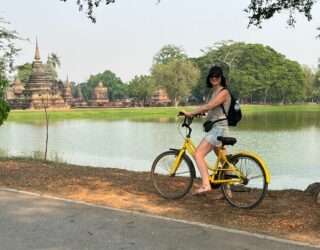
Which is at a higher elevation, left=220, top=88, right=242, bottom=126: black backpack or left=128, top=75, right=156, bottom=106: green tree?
left=128, top=75, right=156, bottom=106: green tree

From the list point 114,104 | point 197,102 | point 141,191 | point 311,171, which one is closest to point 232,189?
point 141,191

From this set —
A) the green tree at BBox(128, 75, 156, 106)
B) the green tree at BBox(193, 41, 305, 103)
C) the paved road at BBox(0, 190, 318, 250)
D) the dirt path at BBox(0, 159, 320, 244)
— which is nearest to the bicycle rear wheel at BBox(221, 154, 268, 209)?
the dirt path at BBox(0, 159, 320, 244)

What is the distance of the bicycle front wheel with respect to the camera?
19.3ft

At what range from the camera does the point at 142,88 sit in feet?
290

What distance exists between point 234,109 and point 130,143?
16.6 metres

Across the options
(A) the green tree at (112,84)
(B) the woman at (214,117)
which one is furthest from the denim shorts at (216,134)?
(A) the green tree at (112,84)

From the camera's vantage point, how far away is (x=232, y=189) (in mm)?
5668

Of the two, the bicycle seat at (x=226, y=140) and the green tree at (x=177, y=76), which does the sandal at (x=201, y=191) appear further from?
the green tree at (x=177, y=76)

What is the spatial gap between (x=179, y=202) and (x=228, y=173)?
802mm

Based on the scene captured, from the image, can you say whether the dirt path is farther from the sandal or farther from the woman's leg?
the woman's leg

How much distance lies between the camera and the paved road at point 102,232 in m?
4.09

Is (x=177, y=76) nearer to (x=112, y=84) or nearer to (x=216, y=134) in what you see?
(x=112, y=84)

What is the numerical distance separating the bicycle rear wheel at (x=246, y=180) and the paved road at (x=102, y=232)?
1.02 meters

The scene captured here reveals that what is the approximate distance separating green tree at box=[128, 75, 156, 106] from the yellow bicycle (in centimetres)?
7874
